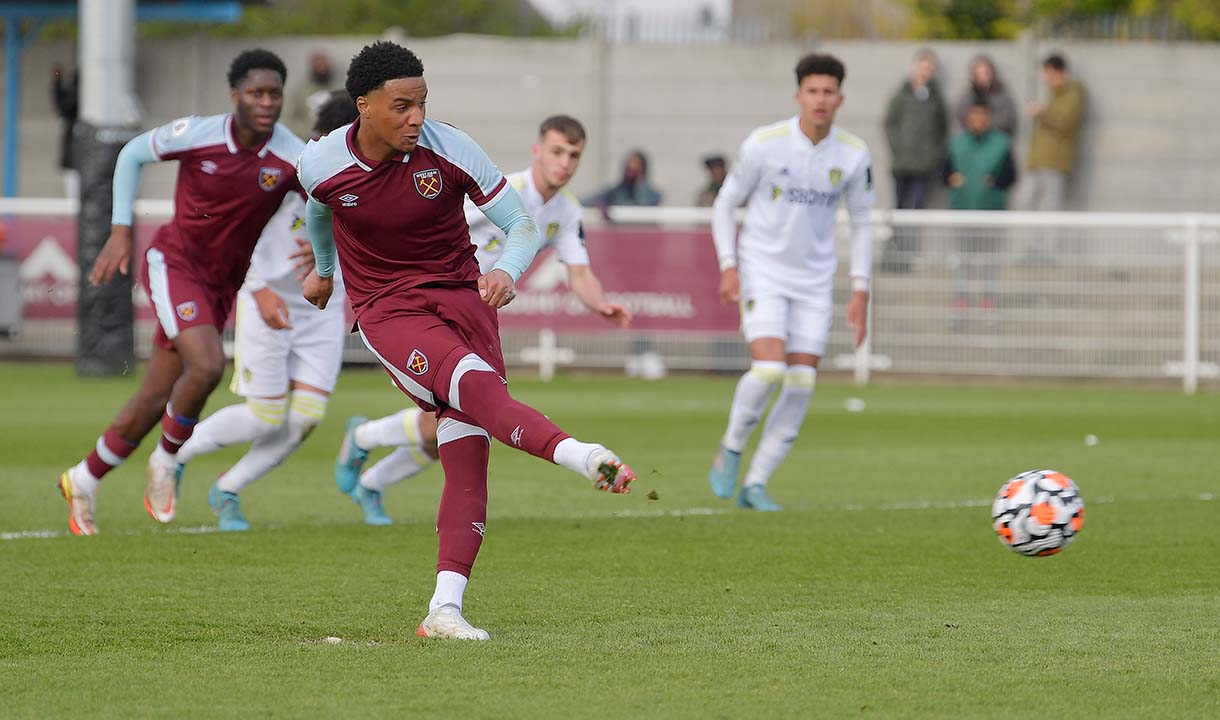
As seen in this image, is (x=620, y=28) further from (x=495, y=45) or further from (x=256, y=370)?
(x=256, y=370)

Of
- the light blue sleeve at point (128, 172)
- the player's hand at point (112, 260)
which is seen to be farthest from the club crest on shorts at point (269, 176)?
Answer: the player's hand at point (112, 260)

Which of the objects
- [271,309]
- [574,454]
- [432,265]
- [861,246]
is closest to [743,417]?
[861,246]

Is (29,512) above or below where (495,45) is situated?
below

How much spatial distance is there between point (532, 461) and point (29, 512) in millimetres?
3726

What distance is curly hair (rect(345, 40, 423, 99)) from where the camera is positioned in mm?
5844

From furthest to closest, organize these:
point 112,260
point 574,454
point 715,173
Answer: point 715,173
point 112,260
point 574,454

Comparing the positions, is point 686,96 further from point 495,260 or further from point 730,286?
point 495,260

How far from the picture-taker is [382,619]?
19.9 feet

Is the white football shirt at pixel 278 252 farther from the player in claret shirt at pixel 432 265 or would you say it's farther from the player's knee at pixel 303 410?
the player in claret shirt at pixel 432 265

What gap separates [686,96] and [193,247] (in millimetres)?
15848

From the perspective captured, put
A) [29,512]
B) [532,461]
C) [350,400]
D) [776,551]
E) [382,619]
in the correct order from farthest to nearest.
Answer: [350,400], [532,461], [29,512], [776,551], [382,619]

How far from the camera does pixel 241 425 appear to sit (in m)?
8.68

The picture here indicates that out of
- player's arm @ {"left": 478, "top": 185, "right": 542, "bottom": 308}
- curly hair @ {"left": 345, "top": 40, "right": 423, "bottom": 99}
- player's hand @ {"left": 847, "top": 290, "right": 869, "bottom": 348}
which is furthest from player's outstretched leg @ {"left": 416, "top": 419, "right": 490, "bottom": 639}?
player's hand @ {"left": 847, "top": 290, "right": 869, "bottom": 348}

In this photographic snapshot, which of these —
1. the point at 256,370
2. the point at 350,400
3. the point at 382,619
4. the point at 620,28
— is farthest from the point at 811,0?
the point at 382,619
